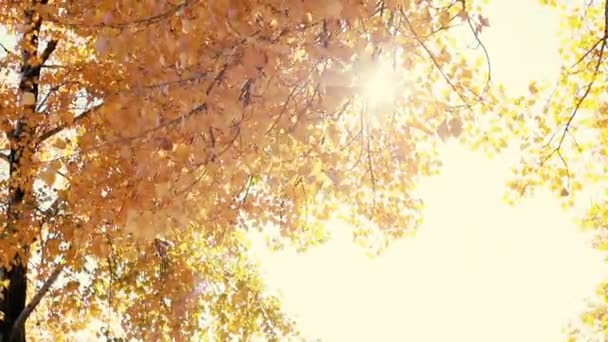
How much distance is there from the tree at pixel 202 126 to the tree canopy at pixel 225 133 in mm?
16

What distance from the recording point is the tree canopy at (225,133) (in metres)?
3.58

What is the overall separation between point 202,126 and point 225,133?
1.25 ft

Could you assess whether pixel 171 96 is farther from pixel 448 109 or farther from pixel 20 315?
pixel 20 315

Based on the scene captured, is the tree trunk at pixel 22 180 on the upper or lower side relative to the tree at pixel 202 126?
upper

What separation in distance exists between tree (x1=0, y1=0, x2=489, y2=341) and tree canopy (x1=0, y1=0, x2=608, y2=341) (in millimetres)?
16

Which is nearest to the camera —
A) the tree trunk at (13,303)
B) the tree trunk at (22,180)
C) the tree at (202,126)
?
the tree at (202,126)

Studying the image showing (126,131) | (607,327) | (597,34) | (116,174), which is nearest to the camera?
(126,131)

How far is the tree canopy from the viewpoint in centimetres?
358

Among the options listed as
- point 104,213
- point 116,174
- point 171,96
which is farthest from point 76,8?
point 171,96

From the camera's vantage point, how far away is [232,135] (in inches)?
162

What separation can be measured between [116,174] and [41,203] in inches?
154

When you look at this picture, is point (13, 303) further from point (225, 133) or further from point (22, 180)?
point (225, 133)

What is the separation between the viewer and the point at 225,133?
404 centimetres

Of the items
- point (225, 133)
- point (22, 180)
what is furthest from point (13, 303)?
point (225, 133)
